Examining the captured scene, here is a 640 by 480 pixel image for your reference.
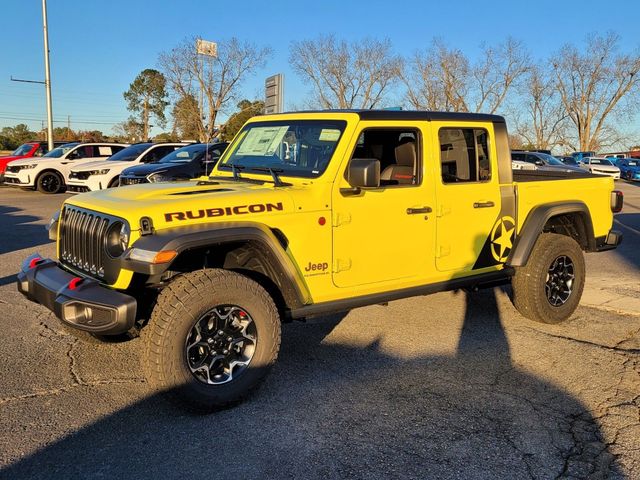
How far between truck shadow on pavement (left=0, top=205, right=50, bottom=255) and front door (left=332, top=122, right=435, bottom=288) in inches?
263

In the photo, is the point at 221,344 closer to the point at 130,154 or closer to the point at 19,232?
the point at 19,232

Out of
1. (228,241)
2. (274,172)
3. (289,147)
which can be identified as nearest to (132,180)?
(289,147)

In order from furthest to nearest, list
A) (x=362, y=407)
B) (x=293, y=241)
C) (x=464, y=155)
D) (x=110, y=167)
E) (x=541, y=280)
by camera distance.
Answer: (x=110, y=167)
(x=541, y=280)
(x=464, y=155)
(x=293, y=241)
(x=362, y=407)

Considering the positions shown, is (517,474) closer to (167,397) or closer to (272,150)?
(167,397)

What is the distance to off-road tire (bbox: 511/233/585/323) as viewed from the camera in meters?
5.29

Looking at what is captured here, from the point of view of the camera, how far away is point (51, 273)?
398 centimetres

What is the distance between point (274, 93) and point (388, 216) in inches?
353

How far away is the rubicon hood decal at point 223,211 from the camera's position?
347cm

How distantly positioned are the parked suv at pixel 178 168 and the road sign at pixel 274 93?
4.81ft

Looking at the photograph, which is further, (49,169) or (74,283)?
(49,169)

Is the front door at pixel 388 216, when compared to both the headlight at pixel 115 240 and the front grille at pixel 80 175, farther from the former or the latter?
the front grille at pixel 80 175

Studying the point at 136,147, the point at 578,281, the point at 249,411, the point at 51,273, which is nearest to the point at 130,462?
the point at 249,411

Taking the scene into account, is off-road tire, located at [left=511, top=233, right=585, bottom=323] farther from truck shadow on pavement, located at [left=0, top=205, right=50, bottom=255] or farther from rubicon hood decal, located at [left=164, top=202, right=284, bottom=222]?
truck shadow on pavement, located at [left=0, top=205, right=50, bottom=255]

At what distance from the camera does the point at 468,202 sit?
478 cm
